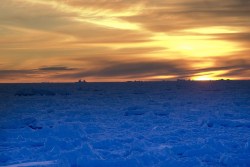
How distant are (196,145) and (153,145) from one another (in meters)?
1.10

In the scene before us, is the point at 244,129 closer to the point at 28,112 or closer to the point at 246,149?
the point at 246,149

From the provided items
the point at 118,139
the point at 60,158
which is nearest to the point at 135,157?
the point at 60,158

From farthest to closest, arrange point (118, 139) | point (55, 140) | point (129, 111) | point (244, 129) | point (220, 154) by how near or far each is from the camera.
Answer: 1. point (129, 111)
2. point (244, 129)
3. point (118, 139)
4. point (55, 140)
5. point (220, 154)

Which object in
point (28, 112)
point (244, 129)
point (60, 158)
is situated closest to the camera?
point (60, 158)

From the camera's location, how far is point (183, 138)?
11.6 metres

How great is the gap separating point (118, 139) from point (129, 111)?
8.23 m

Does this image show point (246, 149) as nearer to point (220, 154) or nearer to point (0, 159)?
point (220, 154)

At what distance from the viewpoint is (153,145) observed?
1055cm

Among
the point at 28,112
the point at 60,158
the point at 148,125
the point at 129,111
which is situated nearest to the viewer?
the point at 60,158

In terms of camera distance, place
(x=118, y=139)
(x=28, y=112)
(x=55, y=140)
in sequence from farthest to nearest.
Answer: (x=28, y=112) → (x=118, y=139) → (x=55, y=140)

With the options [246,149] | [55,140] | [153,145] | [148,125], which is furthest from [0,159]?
[148,125]

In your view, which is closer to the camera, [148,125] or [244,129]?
[244,129]

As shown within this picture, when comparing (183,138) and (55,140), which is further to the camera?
(183,138)

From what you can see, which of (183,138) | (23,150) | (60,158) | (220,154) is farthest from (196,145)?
(23,150)
